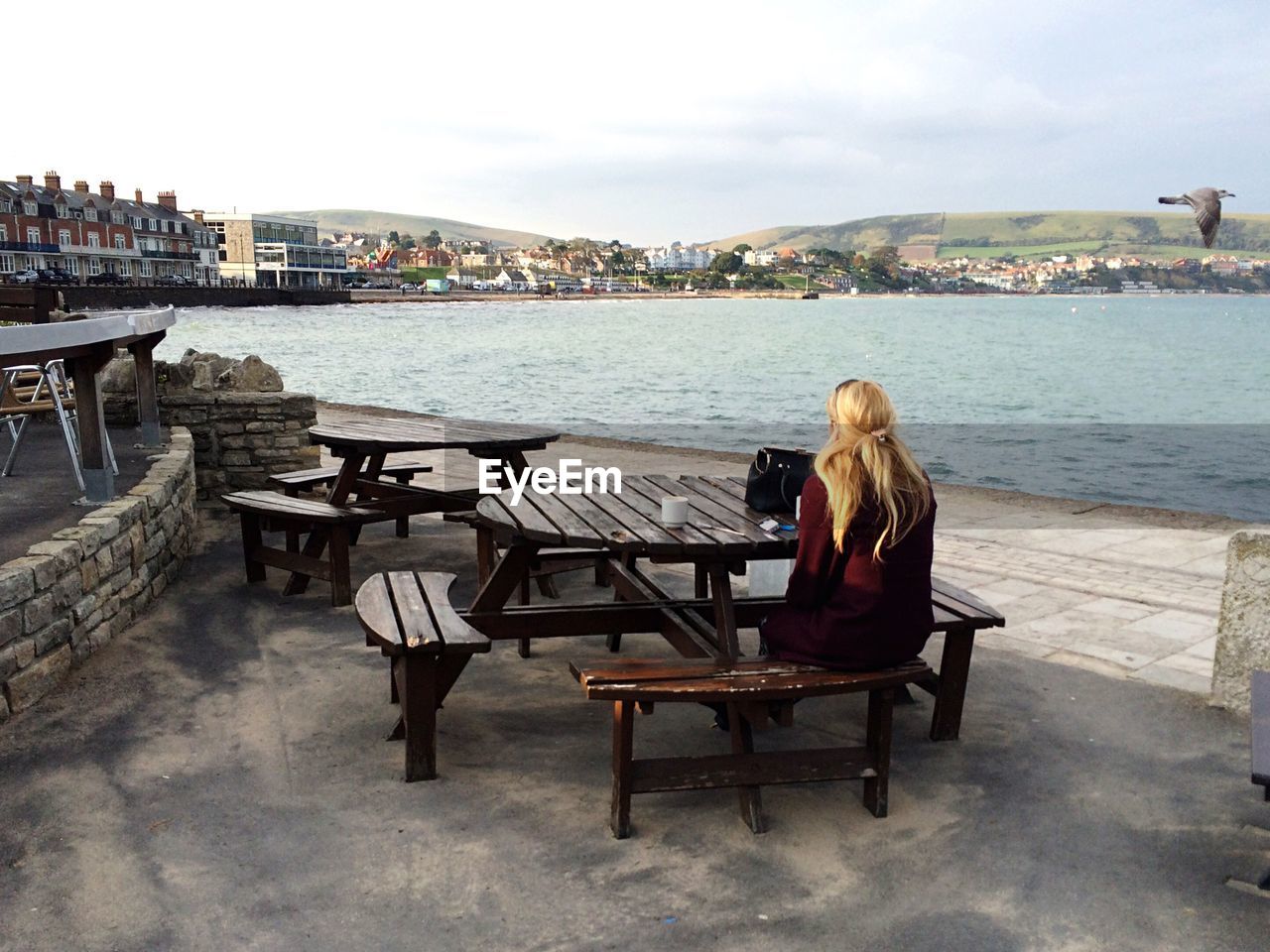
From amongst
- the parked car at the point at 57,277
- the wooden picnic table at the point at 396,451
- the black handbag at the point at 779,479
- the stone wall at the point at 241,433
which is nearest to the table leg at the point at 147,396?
the stone wall at the point at 241,433

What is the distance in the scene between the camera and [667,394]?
120 feet

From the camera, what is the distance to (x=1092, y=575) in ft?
21.3

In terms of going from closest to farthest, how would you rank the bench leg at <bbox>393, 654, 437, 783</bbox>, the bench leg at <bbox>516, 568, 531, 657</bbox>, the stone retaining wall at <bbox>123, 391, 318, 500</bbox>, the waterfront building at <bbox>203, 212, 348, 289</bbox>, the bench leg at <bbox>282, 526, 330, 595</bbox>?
the bench leg at <bbox>393, 654, 437, 783</bbox> → the bench leg at <bbox>516, 568, 531, 657</bbox> → the bench leg at <bbox>282, 526, 330, 595</bbox> → the stone retaining wall at <bbox>123, 391, 318, 500</bbox> → the waterfront building at <bbox>203, 212, 348, 289</bbox>

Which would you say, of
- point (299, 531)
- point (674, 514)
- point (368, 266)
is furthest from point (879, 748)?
point (368, 266)

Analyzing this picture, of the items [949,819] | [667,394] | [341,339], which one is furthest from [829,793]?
[341,339]

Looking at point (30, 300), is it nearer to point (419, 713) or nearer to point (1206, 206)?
point (419, 713)

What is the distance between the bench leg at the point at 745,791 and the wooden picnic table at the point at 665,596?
189 millimetres

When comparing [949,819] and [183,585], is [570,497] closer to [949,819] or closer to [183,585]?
[949,819]

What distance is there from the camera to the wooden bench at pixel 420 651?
11.3 ft

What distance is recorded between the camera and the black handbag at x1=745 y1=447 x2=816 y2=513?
163 inches

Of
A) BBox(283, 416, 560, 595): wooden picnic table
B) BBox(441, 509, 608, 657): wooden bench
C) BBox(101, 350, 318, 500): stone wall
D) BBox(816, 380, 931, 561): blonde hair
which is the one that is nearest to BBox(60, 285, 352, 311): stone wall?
BBox(101, 350, 318, 500): stone wall

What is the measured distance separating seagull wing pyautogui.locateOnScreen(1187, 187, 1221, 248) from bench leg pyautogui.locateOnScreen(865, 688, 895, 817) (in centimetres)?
795

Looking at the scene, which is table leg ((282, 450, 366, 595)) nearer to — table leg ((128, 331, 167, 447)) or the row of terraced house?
table leg ((128, 331, 167, 447))

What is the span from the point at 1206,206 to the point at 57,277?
89401 mm
